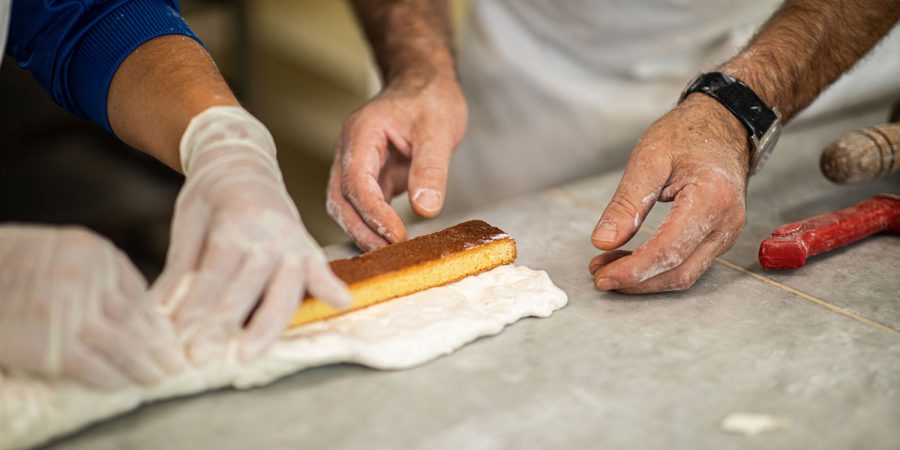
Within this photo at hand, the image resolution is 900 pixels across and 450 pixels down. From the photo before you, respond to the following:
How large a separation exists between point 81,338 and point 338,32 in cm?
353

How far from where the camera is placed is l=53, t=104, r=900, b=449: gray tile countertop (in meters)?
1.11

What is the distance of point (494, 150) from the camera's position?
2.60 metres

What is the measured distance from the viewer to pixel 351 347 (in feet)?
4.02

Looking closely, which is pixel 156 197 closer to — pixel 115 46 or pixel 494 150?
pixel 494 150

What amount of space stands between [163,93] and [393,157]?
60 centimetres

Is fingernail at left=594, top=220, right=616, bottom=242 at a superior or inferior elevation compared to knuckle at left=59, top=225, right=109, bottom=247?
inferior

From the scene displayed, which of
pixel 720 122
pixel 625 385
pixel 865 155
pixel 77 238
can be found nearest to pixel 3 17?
pixel 77 238

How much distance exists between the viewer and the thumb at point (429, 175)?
1.67 metres

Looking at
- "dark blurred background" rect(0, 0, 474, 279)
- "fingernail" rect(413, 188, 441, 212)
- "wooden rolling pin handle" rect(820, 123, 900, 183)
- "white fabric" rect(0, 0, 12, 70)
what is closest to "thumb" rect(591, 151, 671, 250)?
"fingernail" rect(413, 188, 441, 212)

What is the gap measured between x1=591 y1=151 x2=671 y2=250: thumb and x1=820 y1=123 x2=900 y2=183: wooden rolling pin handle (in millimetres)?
507

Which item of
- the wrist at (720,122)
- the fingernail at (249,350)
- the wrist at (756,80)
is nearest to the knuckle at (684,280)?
the wrist at (720,122)

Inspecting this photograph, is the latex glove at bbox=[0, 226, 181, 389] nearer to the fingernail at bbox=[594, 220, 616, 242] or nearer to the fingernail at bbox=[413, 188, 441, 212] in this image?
the fingernail at bbox=[413, 188, 441, 212]

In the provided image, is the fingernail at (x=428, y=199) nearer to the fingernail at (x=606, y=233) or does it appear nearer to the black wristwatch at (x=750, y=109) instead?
the fingernail at (x=606, y=233)

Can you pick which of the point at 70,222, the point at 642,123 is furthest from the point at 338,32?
the point at 642,123
